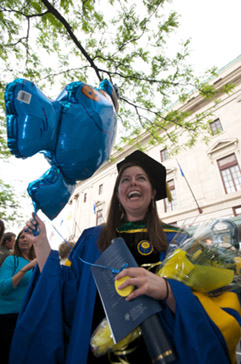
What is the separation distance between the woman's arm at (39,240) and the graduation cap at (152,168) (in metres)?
0.93

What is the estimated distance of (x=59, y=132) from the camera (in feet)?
3.67

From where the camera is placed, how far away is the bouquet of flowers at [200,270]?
0.78 m

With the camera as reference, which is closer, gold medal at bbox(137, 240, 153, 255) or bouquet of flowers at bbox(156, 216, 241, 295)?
bouquet of flowers at bbox(156, 216, 241, 295)

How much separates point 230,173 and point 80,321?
40.2 feet

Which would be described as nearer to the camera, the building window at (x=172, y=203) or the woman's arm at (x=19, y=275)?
the woman's arm at (x=19, y=275)

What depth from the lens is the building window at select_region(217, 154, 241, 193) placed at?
10555mm

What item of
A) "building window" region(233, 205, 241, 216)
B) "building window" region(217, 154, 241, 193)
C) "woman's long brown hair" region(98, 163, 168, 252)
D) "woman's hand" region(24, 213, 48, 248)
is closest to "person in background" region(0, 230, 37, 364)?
"woman's hand" region(24, 213, 48, 248)

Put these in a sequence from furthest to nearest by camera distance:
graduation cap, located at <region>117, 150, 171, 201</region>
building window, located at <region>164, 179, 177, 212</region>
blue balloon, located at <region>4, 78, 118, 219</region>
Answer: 1. building window, located at <region>164, 179, 177, 212</region>
2. graduation cap, located at <region>117, 150, 171, 201</region>
3. blue balloon, located at <region>4, 78, 118, 219</region>

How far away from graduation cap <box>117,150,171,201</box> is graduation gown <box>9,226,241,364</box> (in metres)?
0.55

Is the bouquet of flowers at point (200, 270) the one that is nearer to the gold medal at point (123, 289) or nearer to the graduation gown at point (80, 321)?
the graduation gown at point (80, 321)

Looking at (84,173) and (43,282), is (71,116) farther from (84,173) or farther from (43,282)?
(43,282)

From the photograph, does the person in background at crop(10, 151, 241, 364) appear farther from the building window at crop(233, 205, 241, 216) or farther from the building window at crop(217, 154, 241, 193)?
the building window at crop(217, 154, 241, 193)

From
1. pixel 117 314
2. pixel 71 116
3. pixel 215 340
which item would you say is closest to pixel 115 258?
pixel 117 314

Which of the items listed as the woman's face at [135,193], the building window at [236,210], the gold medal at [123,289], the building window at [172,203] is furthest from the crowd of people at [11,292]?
the building window at [172,203]
